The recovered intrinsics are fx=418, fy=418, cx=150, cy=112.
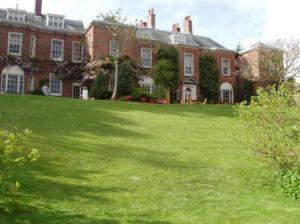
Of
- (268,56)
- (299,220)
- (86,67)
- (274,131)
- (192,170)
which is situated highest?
(268,56)

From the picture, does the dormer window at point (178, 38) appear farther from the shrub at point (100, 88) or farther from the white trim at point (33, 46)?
the white trim at point (33, 46)

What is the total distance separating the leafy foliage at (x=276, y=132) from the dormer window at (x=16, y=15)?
30665mm

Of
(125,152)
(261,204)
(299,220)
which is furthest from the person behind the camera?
(125,152)

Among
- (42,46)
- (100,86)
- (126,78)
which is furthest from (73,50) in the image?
(126,78)

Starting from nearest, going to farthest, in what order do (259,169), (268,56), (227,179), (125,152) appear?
(227,179)
(259,169)
(125,152)
(268,56)

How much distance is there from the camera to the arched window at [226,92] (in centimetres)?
4406

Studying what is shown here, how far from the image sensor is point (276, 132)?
38.8ft

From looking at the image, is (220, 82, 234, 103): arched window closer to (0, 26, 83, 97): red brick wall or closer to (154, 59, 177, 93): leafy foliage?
(154, 59, 177, 93): leafy foliage

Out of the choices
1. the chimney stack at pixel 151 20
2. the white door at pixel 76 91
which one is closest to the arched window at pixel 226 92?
the chimney stack at pixel 151 20

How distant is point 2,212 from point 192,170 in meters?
5.82

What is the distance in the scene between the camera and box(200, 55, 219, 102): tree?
139 feet

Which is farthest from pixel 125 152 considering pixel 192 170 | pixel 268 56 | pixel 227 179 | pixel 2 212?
pixel 268 56

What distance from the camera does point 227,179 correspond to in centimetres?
1171

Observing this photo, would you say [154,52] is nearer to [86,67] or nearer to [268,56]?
[86,67]
